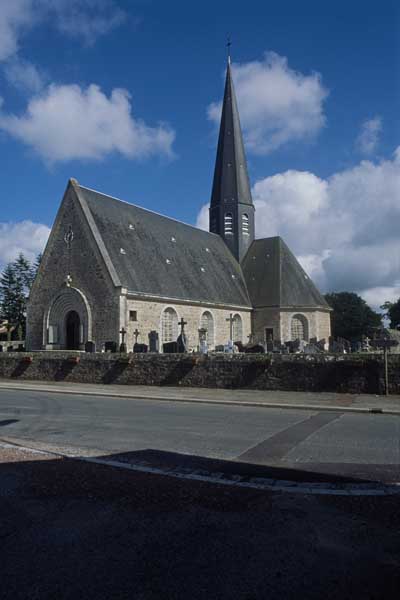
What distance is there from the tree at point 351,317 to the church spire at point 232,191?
31567 millimetres

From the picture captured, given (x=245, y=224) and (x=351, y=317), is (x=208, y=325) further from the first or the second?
(x=351, y=317)

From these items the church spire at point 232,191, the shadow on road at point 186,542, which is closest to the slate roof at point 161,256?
the church spire at point 232,191

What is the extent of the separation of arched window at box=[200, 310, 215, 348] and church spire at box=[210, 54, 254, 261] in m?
10.6

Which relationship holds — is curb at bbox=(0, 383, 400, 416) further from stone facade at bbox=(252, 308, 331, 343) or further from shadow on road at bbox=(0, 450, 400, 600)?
stone facade at bbox=(252, 308, 331, 343)

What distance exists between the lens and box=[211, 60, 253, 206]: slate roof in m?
41.8

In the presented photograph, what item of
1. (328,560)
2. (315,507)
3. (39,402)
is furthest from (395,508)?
(39,402)

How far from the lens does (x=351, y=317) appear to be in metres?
68.8

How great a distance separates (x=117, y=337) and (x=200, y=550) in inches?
860

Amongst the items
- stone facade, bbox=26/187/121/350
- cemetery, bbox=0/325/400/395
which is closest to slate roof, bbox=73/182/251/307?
stone facade, bbox=26/187/121/350

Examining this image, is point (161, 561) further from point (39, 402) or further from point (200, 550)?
point (39, 402)

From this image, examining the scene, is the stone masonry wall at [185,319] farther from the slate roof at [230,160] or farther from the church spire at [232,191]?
the slate roof at [230,160]

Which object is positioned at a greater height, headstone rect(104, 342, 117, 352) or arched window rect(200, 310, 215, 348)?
arched window rect(200, 310, 215, 348)

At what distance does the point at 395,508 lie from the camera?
4.60m

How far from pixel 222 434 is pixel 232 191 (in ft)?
116
